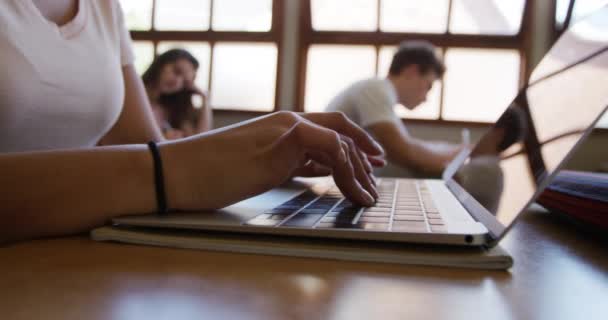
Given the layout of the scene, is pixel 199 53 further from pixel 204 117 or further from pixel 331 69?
pixel 331 69

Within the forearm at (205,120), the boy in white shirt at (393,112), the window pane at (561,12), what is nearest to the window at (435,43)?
the window pane at (561,12)

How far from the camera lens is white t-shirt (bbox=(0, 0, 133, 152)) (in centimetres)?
51

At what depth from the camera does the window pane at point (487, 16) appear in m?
2.13

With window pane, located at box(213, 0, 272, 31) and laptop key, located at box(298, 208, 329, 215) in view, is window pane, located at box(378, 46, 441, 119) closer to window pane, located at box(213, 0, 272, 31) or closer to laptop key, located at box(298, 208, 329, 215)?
window pane, located at box(213, 0, 272, 31)

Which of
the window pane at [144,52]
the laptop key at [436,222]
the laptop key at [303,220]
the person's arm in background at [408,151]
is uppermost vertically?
the window pane at [144,52]

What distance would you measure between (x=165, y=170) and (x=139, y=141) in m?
0.45

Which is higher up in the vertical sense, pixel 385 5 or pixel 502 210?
pixel 385 5

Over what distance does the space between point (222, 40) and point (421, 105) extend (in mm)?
1076

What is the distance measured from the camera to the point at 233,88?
95.7 inches

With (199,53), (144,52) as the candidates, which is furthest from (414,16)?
(144,52)

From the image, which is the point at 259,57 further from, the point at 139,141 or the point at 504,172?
the point at 504,172

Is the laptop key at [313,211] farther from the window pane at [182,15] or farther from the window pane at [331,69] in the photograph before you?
the window pane at [182,15]

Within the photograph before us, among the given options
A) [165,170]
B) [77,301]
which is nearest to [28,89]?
[165,170]

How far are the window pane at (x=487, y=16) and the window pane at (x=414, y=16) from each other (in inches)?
2.2
